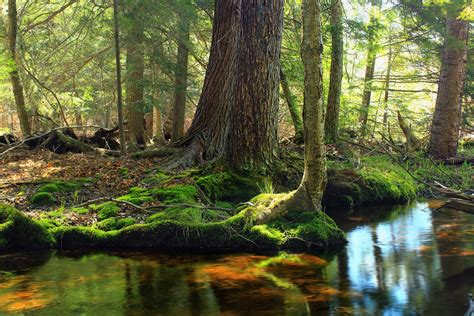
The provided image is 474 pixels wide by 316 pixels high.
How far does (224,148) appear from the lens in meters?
9.01

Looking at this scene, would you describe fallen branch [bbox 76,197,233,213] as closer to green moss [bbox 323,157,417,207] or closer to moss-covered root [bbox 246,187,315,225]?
moss-covered root [bbox 246,187,315,225]

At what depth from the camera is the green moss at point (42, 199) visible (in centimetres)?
745

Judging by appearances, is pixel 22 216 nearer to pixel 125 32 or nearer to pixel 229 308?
pixel 229 308

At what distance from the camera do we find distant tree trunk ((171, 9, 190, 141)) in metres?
11.5

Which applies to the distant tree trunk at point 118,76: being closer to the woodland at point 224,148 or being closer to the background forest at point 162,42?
the woodland at point 224,148

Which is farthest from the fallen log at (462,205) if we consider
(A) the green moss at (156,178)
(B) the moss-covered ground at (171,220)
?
(A) the green moss at (156,178)

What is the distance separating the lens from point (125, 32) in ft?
36.0

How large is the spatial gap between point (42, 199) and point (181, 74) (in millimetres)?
6165

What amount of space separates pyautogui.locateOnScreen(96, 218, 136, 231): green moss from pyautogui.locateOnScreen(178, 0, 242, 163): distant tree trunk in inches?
112

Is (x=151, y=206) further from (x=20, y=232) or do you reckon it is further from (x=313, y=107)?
(x=313, y=107)

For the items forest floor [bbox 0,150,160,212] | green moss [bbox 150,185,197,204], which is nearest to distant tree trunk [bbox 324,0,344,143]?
forest floor [bbox 0,150,160,212]

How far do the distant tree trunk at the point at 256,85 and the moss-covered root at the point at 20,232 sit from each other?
3.67m

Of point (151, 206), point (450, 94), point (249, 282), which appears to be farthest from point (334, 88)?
point (249, 282)

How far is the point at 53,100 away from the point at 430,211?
13379 mm
